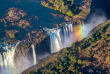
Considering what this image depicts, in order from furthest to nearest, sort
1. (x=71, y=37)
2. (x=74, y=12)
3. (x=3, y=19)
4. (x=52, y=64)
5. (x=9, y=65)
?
(x=74, y=12), (x=71, y=37), (x=3, y=19), (x=9, y=65), (x=52, y=64)

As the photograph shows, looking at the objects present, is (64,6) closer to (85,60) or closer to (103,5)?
(103,5)

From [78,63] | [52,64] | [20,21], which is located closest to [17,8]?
[20,21]

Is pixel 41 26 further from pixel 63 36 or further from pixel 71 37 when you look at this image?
pixel 71 37

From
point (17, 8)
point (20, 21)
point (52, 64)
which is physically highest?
point (17, 8)

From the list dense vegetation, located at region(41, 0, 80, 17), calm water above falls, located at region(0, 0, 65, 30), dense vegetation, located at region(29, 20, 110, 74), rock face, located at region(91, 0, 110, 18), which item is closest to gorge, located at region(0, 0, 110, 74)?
calm water above falls, located at region(0, 0, 65, 30)

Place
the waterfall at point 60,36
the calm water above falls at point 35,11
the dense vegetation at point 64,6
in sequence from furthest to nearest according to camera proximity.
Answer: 1. the dense vegetation at point 64,6
2. the calm water above falls at point 35,11
3. the waterfall at point 60,36

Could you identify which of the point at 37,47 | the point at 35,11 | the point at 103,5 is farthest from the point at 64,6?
the point at 37,47

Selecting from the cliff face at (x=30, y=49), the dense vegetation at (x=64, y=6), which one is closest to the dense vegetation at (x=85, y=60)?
the cliff face at (x=30, y=49)

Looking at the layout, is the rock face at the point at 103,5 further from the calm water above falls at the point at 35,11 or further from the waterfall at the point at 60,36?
the waterfall at the point at 60,36
